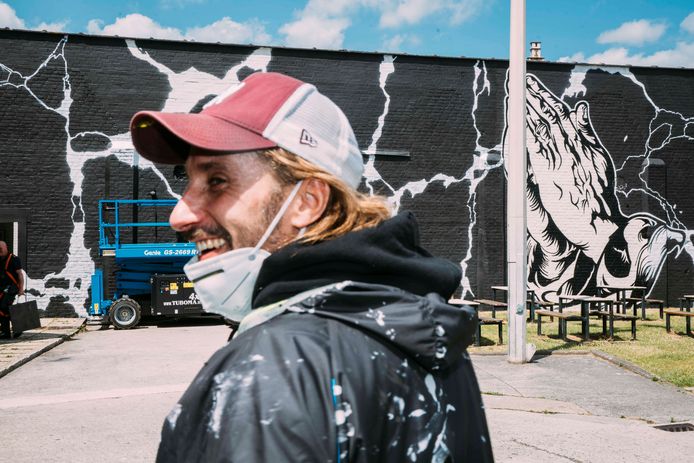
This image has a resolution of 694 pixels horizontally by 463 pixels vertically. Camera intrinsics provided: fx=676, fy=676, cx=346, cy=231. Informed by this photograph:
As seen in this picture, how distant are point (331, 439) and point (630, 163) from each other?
21.7 metres

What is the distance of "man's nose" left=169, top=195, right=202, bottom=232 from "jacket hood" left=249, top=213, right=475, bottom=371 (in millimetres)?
212

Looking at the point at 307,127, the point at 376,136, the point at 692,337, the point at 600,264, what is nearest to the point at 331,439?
the point at 307,127

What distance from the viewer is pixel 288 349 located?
43.1 inches

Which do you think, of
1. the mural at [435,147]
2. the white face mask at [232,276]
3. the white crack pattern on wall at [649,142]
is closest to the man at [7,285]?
the mural at [435,147]

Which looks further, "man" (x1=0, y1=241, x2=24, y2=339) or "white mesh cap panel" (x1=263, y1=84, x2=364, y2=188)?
"man" (x1=0, y1=241, x2=24, y2=339)

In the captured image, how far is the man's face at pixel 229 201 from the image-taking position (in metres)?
1.38

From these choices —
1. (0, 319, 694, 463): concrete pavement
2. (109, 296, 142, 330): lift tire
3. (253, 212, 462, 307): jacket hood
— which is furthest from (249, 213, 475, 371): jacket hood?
(109, 296, 142, 330): lift tire

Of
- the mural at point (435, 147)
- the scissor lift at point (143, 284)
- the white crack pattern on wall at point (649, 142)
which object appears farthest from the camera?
the white crack pattern on wall at point (649, 142)

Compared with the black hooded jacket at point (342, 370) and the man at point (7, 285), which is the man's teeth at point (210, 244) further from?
the man at point (7, 285)

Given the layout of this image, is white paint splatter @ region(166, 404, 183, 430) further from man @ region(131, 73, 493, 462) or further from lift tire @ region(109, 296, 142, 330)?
lift tire @ region(109, 296, 142, 330)

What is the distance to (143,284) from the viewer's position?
16.0 m

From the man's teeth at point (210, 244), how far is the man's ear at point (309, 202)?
0.57 ft

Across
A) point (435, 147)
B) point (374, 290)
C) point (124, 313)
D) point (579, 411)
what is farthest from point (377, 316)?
point (435, 147)

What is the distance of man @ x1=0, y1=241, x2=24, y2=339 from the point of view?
1275 centimetres
